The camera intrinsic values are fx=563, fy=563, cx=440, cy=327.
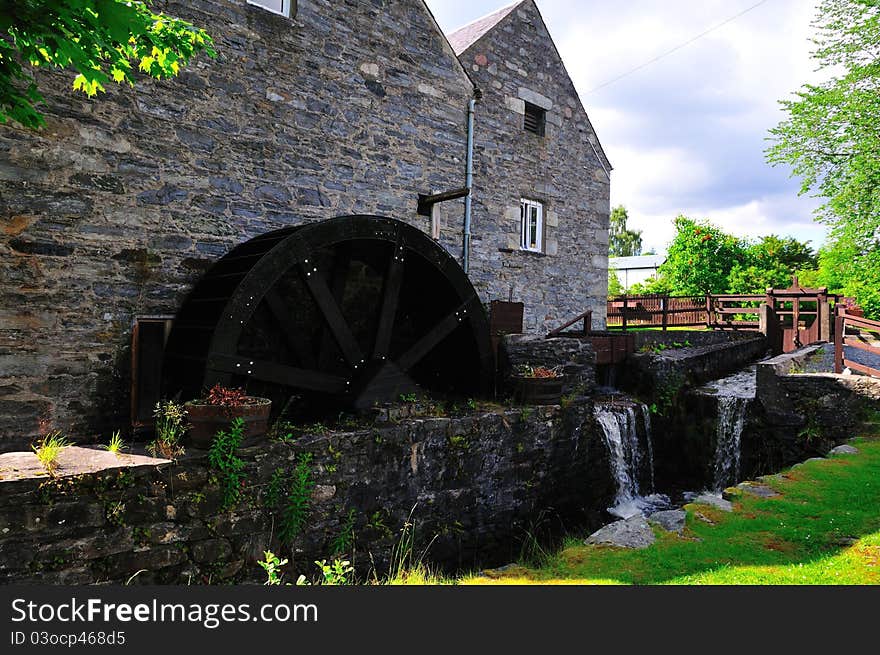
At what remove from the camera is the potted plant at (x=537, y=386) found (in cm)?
636

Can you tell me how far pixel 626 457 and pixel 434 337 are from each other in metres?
3.03

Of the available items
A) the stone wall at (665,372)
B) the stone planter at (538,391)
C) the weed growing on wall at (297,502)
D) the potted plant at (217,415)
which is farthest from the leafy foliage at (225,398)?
the stone wall at (665,372)

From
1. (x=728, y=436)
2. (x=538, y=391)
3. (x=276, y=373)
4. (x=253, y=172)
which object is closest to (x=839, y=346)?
(x=728, y=436)

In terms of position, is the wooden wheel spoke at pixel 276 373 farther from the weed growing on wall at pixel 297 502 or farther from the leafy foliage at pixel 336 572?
the leafy foliage at pixel 336 572

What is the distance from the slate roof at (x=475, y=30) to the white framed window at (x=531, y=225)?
2.49m

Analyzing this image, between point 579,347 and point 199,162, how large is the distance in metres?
4.84

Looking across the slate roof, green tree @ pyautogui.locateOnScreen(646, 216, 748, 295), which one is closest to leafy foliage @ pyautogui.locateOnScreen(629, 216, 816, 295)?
green tree @ pyautogui.locateOnScreen(646, 216, 748, 295)

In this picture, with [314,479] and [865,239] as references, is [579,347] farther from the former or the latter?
[865,239]

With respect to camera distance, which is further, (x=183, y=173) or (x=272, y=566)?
(x=183, y=173)

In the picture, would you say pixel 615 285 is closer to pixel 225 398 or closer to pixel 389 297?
pixel 389 297

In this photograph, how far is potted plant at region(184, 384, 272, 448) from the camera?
13.0 feet

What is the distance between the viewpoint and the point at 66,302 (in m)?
4.82

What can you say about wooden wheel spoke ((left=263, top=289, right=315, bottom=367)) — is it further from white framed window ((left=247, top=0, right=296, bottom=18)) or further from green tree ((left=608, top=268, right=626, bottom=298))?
green tree ((left=608, top=268, right=626, bottom=298))

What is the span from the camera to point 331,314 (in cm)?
571
